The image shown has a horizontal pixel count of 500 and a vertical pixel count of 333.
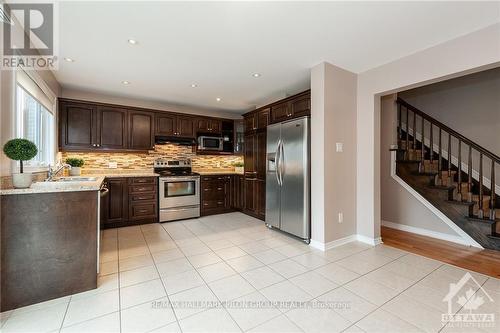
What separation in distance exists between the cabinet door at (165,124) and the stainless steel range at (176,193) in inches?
24.5

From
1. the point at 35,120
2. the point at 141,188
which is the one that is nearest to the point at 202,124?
the point at 141,188

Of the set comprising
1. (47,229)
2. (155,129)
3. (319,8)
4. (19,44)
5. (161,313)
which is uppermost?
(319,8)

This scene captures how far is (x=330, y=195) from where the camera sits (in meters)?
3.02

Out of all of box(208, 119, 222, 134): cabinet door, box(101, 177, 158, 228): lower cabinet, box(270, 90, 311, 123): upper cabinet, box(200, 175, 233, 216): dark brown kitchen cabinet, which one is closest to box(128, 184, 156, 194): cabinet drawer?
box(101, 177, 158, 228): lower cabinet

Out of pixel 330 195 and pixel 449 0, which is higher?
pixel 449 0

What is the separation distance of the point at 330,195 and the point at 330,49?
72.0 inches

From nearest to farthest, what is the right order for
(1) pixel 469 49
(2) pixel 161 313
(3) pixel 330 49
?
(2) pixel 161 313 < (1) pixel 469 49 < (3) pixel 330 49

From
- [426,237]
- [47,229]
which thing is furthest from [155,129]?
[426,237]

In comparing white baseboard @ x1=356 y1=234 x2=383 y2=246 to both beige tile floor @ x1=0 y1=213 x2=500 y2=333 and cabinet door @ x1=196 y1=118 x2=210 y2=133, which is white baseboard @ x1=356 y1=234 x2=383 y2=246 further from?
cabinet door @ x1=196 y1=118 x2=210 y2=133

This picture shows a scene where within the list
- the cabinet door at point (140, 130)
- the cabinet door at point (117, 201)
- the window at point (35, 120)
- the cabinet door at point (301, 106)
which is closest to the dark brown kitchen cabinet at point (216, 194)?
the cabinet door at point (140, 130)

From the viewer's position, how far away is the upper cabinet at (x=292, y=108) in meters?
3.28

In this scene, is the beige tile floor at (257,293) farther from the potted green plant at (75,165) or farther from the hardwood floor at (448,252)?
the potted green plant at (75,165)

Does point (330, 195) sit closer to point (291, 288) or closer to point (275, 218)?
point (275, 218)

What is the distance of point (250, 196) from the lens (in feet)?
15.4
